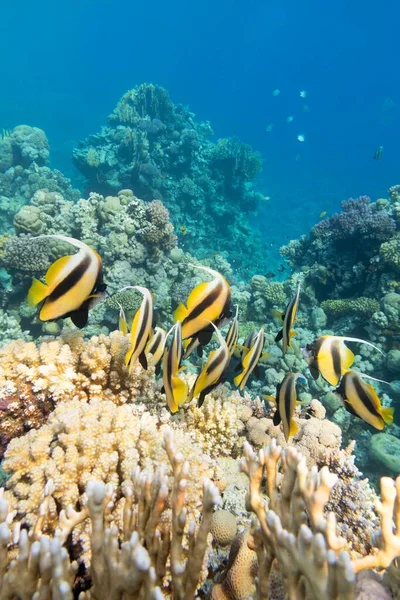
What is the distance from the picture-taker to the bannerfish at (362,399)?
2.28 meters

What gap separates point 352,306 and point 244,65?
15269cm

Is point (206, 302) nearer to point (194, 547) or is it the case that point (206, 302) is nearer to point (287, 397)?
point (287, 397)

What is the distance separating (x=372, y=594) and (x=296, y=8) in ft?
529

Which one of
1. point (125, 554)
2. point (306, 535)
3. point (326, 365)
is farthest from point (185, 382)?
point (306, 535)

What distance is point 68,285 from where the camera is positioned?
6.16 feet

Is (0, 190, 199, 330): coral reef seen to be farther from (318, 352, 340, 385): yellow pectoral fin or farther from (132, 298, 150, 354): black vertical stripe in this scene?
(318, 352, 340, 385): yellow pectoral fin

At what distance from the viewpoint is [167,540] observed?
1.61 m

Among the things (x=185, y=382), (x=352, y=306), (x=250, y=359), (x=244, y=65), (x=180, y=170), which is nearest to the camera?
(x=250, y=359)

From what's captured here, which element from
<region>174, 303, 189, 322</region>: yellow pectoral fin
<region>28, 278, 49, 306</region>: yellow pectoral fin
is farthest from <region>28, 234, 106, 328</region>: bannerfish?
<region>174, 303, 189, 322</region>: yellow pectoral fin

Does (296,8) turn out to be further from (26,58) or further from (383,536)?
(383,536)

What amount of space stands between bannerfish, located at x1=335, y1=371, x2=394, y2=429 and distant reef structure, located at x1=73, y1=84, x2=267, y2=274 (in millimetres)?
13098

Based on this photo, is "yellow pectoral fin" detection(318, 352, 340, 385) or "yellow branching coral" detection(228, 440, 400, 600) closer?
"yellow branching coral" detection(228, 440, 400, 600)

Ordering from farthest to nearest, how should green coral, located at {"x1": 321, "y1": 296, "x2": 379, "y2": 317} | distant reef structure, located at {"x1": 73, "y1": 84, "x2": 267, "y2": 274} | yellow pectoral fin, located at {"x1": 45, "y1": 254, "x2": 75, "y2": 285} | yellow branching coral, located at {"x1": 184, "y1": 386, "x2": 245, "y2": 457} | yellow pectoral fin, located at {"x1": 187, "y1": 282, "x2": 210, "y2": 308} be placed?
distant reef structure, located at {"x1": 73, "y1": 84, "x2": 267, "y2": 274}, green coral, located at {"x1": 321, "y1": 296, "x2": 379, "y2": 317}, yellow branching coral, located at {"x1": 184, "y1": 386, "x2": 245, "y2": 457}, yellow pectoral fin, located at {"x1": 187, "y1": 282, "x2": 210, "y2": 308}, yellow pectoral fin, located at {"x1": 45, "y1": 254, "x2": 75, "y2": 285}

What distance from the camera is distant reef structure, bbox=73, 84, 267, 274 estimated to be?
51.1 feet
